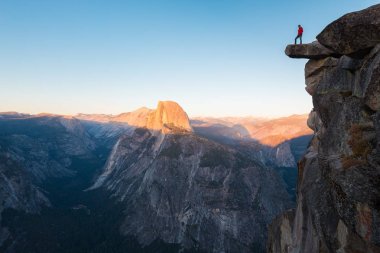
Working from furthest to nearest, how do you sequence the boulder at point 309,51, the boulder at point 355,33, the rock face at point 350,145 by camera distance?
1. the boulder at point 309,51
2. the boulder at point 355,33
3. the rock face at point 350,145

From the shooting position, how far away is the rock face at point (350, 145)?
24.5m

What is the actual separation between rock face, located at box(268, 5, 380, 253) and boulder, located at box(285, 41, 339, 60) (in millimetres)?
4635

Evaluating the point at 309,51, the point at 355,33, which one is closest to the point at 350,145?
the point at 355,33

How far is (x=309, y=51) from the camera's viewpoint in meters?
41.0

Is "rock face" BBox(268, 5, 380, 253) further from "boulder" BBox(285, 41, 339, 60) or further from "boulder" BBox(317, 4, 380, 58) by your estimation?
"boulder" BBox(285, 41, 339, 60)

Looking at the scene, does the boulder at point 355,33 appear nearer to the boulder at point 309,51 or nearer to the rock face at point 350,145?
the rock face at point 350,145

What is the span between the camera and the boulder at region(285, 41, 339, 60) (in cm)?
4044

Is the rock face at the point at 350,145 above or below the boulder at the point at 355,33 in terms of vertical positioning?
below

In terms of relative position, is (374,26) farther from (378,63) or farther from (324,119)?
(324,119)

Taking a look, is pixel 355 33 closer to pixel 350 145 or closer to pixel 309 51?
pixel 350 145

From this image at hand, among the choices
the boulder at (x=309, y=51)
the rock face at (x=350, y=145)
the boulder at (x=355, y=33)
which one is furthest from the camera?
the boulder at (x=309, y=51)

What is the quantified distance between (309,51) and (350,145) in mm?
16480

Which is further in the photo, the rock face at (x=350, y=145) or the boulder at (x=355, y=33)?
the boulder at (x=355, y=33)

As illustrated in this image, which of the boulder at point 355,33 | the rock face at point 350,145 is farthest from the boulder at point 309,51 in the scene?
the boulder at point 355,33
